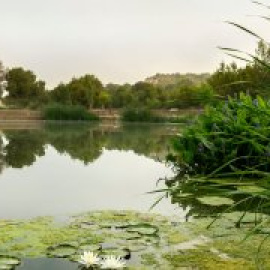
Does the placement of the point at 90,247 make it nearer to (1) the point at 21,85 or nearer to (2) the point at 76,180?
(2) the point at 76,180

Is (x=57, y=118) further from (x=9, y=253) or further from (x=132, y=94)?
(x=9, y=253)

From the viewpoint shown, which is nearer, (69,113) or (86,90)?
(69,113)

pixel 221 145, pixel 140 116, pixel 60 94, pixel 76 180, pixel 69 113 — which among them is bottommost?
pixel 76 180

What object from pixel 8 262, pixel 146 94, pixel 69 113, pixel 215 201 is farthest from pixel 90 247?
pixel 146 94

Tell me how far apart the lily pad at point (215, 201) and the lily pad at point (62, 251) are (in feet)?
4.61

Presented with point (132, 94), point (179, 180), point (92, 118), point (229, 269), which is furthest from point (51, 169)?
point (132, 94)

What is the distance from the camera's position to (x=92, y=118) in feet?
91.5

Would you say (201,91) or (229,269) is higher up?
(201,91)

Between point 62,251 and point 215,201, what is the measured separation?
61.2 inches

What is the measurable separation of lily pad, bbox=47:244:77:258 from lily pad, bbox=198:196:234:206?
1.41 metres

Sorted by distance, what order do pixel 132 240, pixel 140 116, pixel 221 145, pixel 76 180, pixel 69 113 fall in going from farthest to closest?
pixel 69 113, pixel 140 116, pixel 76 180, pixel 221 145, pixel 132 240

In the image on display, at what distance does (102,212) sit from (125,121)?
2380 centimetres

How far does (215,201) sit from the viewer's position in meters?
3.58

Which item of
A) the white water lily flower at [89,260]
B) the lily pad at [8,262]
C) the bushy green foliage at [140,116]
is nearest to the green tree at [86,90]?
the bushy green foliage at [140,116]
